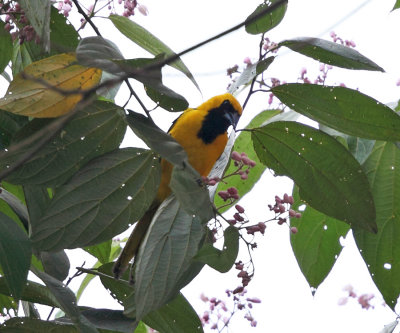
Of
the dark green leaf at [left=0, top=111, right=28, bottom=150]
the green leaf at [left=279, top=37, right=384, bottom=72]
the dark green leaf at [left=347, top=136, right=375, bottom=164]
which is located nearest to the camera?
the green leaf at [left=279, top=37, right=384, bottom=72]

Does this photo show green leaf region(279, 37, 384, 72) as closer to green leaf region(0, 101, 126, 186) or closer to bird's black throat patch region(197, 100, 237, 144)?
green leaf region(0, 101, 126, 186)

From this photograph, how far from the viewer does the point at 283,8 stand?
4.98 feet

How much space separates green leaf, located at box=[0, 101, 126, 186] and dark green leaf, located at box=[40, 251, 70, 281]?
0.76 ft

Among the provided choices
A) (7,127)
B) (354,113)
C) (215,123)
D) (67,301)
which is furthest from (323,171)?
(215,123)

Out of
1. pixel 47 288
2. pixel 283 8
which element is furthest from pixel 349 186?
pixel 47 288

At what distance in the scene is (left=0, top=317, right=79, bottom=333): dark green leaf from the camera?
4.73 ft

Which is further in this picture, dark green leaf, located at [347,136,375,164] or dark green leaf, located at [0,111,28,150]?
dark green leaf, located at [347,136,375,164]

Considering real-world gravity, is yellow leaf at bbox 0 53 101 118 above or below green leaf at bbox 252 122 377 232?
above

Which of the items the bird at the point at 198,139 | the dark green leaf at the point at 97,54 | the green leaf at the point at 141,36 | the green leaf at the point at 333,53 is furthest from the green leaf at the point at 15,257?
the bird at the point at 198,139

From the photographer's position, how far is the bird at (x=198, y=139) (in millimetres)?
2473

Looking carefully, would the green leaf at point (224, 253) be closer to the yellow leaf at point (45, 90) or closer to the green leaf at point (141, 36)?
the yellow leaf at point (45, 90)

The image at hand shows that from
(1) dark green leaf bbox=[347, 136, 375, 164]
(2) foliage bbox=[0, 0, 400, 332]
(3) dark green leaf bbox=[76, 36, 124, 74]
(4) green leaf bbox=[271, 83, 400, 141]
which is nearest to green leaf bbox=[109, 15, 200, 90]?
(2) foliage bbox=[0, 0, 400, 332]

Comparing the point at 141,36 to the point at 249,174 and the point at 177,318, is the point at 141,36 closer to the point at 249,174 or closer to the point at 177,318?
the point at 249,174

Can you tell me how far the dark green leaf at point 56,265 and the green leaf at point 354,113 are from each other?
66 centimetres
